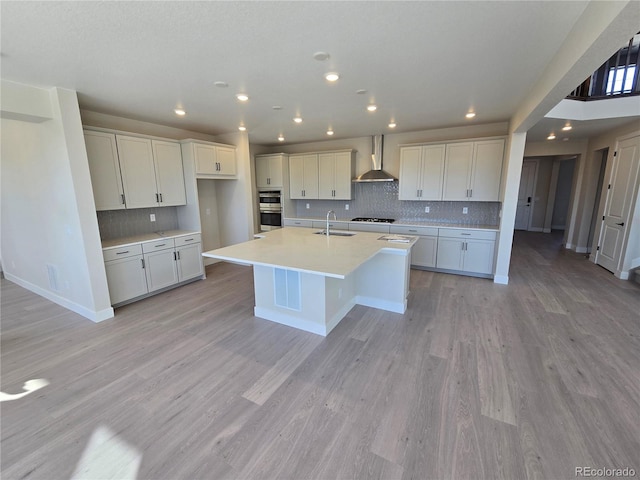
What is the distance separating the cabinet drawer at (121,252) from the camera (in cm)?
349

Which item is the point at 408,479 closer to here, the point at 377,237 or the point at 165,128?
the point at 377,237

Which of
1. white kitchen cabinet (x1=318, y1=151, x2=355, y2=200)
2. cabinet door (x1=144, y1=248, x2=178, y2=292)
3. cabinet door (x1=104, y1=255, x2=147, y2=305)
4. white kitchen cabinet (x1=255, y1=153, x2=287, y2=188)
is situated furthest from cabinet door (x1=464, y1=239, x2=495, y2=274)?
cabinet door (x1=104, y1=255, x2=147, y2=305)

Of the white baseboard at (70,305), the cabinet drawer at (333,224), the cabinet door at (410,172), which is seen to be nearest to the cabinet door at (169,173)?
the white baseboard at (70,305)

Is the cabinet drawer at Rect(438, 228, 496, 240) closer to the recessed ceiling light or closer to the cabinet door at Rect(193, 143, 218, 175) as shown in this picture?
the recessed ceiling light

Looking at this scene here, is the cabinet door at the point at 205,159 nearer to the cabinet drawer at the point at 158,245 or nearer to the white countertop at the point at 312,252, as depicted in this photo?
the cabinet drawer at the point at 158,245

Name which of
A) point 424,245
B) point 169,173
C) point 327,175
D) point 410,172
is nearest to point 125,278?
point 169,173

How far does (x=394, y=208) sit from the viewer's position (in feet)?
19.0

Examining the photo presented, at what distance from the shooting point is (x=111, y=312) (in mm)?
3439

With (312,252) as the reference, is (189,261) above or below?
below

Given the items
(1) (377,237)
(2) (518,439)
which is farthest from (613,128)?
(2) (518,439)

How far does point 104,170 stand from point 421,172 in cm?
497

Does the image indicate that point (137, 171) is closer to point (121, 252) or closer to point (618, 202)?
point (121, 252)

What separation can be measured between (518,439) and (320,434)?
1.25 metres

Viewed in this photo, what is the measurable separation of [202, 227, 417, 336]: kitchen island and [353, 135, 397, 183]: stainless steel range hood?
1977 millimetres
